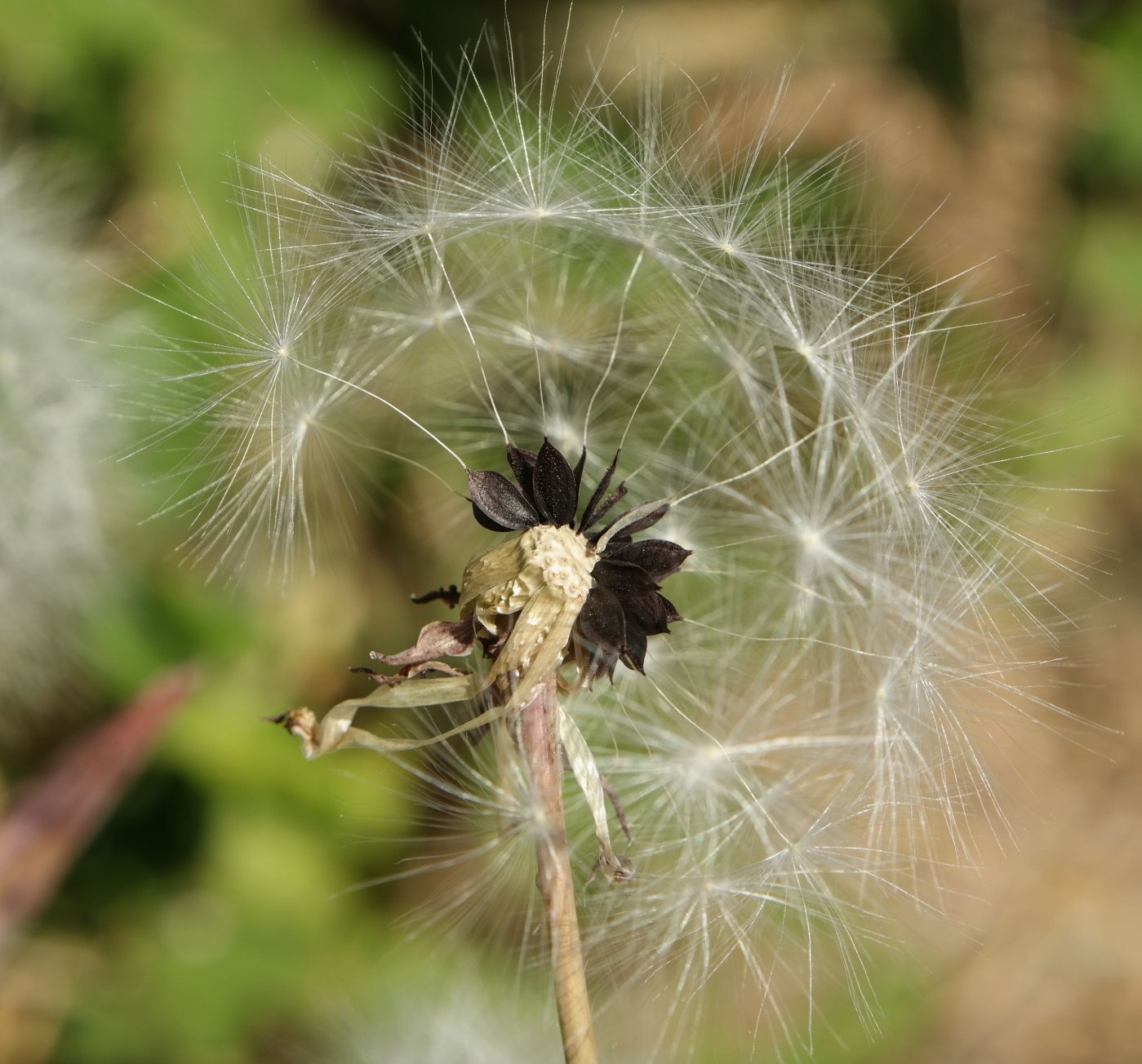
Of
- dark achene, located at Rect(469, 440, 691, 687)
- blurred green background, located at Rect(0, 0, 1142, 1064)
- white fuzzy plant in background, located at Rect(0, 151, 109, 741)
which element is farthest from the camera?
blurred green background, located at Rect(0, 0, 1142, 1064)

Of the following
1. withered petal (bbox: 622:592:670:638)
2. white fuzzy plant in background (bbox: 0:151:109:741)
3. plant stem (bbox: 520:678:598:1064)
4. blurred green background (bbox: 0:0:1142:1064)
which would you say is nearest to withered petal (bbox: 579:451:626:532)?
withered petal (bbox: 622:592:670:638)

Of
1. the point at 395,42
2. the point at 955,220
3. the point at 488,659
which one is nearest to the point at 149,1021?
the point at 488,659

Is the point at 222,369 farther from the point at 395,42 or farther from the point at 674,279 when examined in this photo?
the point at 395,42

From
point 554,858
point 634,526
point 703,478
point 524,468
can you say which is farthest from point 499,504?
point 703,478

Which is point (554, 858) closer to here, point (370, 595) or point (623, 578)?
point (623, 578)

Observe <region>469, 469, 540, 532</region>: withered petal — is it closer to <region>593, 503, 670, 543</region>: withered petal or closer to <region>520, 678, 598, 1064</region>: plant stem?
<region>593, 503, 670, 543</region>: withered petal
